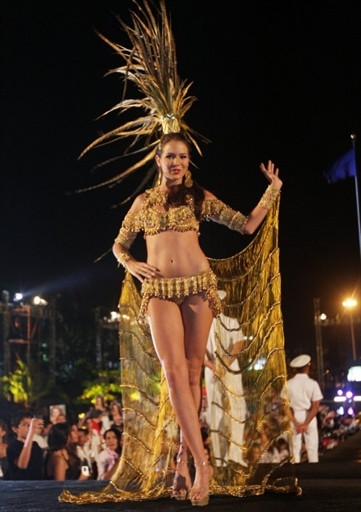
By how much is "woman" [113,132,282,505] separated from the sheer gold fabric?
325mm

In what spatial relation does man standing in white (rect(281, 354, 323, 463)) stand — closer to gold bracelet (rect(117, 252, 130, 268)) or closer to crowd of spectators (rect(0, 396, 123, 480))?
crowd of spectators (rect(0, 396, 123, 480))

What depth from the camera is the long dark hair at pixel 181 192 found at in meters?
4.20

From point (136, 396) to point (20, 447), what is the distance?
3.85 m

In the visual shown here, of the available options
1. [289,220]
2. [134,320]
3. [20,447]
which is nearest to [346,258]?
[289,220]

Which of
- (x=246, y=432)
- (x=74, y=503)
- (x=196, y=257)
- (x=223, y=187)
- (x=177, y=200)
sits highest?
(x=223, y=187)

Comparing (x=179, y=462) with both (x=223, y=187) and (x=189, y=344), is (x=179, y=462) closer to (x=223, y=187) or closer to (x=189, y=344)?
(x=189, y=344)

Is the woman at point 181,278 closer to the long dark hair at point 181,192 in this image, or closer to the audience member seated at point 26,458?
the long dark hair at point 181,192

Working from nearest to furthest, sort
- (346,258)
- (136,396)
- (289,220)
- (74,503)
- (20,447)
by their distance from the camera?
(74,503) < (136,396) < (20,447) < (289,220) < (346,258)

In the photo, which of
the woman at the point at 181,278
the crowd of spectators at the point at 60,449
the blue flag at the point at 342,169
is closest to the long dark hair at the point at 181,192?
the woman at the point at 181,278

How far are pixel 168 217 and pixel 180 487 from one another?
148 cm

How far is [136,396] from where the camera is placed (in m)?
4.64

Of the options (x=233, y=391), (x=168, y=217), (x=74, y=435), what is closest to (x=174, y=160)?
(x=168, y=217)

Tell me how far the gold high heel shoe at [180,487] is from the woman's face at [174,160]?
158 centimetres

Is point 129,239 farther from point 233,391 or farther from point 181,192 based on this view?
point 233,391
